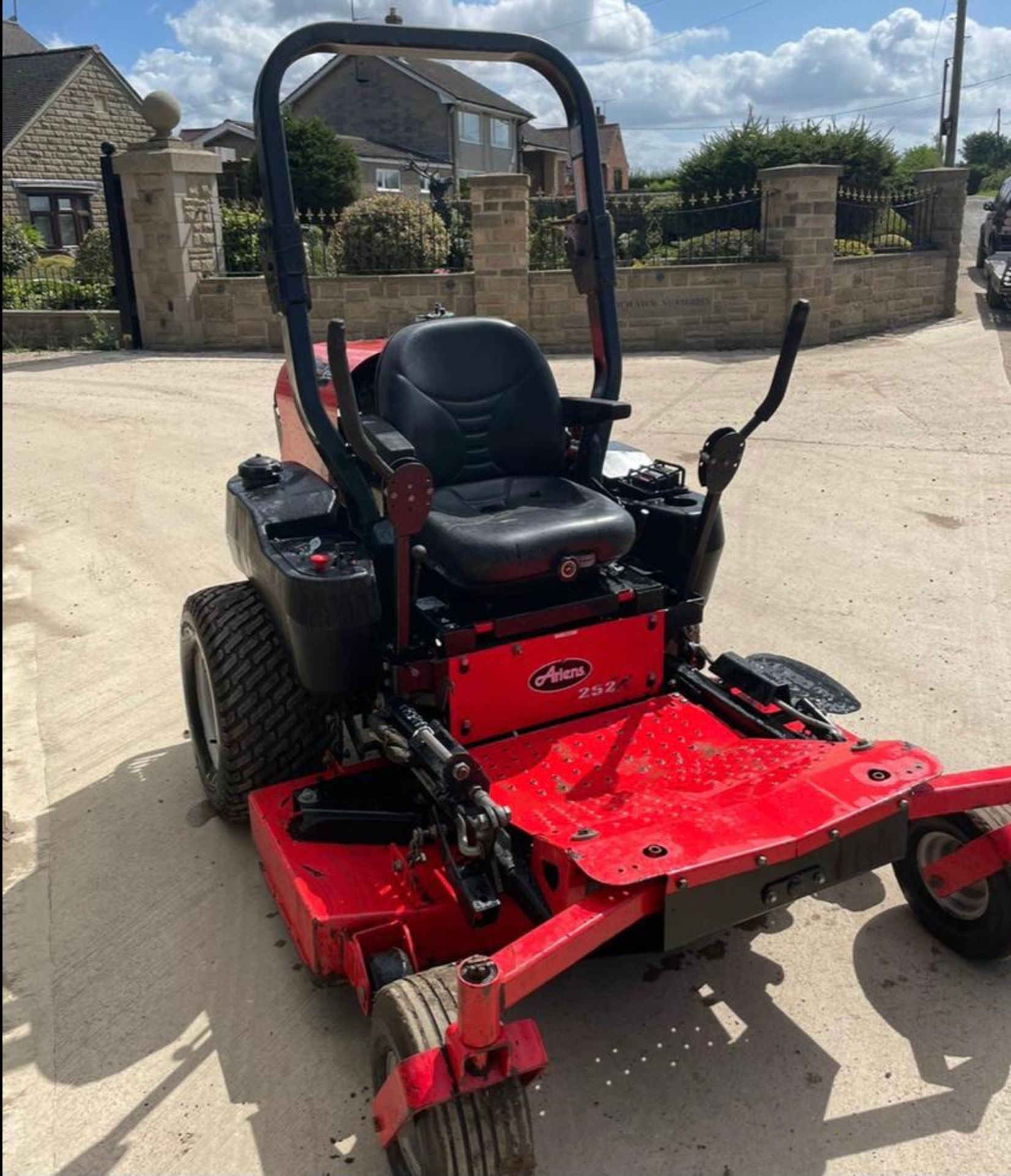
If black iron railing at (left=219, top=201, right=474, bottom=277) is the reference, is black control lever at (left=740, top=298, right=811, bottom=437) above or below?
below

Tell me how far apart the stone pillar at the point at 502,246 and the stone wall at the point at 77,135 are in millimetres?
19121

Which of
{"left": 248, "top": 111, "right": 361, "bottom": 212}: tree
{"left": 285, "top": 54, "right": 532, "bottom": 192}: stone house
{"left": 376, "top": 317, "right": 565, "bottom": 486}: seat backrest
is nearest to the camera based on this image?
{"left": 376, "top": 317, "right": 565, "bottom": 486}: seat backrest

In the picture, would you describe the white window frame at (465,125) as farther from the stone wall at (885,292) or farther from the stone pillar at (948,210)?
the stone wall at (885,292)

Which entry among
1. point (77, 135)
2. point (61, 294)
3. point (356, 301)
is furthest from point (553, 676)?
point (77, 135)

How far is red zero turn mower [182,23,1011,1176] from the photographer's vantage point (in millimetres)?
2277

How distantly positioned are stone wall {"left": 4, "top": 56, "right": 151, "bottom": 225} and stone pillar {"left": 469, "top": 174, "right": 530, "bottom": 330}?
19.1 m

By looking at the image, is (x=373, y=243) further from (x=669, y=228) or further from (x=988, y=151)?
(x=988, y=151)

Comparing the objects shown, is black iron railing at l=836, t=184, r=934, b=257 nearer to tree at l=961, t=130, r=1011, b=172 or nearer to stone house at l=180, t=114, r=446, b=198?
stone house at l=180, t=114, r=446, b=198

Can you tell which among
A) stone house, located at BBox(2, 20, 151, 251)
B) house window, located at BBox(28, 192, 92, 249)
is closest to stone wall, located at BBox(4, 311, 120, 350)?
stone house, located at BBox(2, 20, 151, 251)

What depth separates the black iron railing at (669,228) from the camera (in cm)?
1273

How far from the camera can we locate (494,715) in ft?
10.1

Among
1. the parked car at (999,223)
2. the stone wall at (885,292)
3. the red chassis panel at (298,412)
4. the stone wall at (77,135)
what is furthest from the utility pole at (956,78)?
the red chassis panel at (298,412)

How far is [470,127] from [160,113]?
2741cm

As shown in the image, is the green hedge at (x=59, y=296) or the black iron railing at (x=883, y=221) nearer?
the black iron railing at (x=883, y=221)
